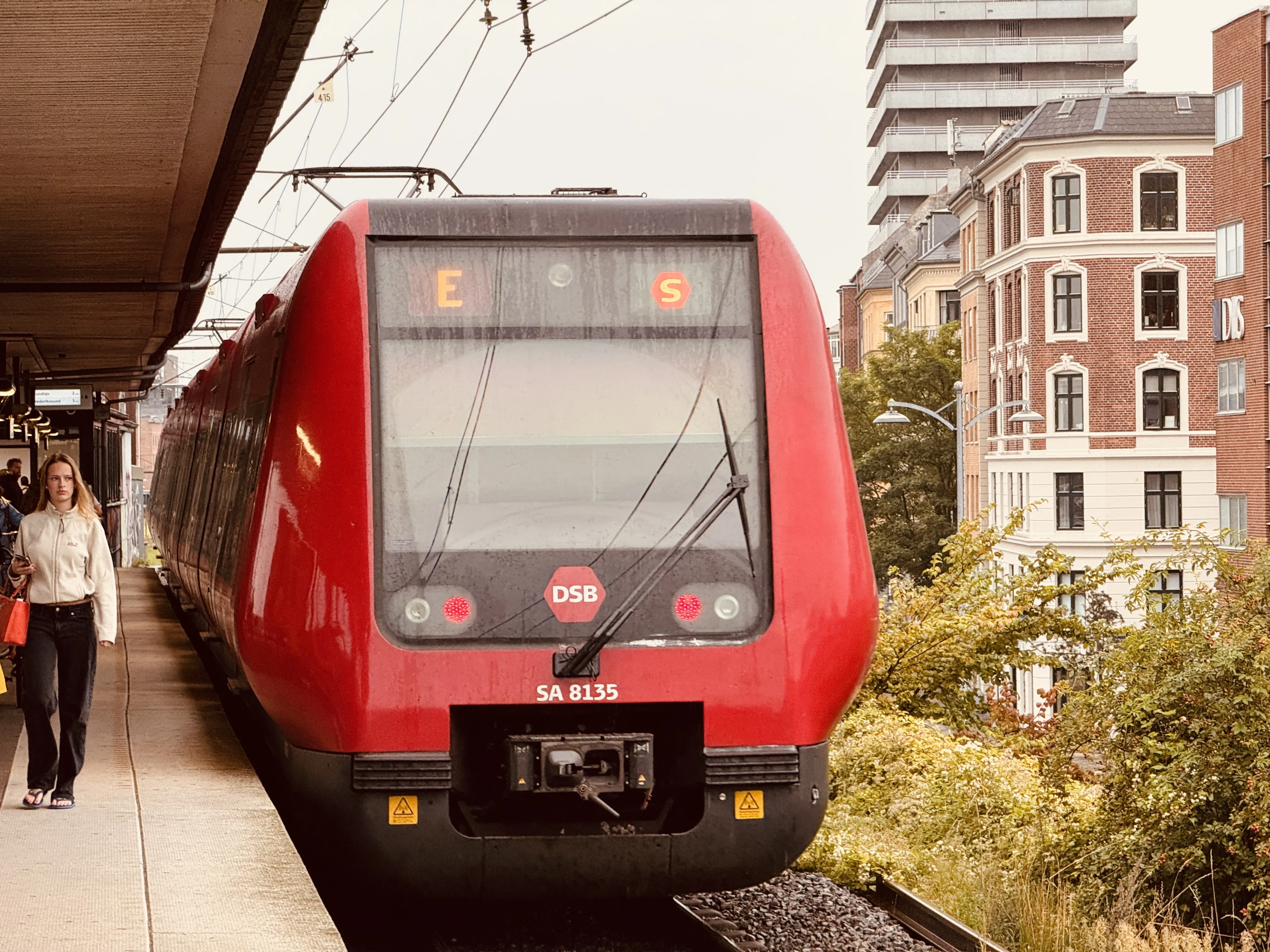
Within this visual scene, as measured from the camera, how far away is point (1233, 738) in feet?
42.6

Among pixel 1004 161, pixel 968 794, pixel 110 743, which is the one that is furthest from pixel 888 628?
pixel 1004 161

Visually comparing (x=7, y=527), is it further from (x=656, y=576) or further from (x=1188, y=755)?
(x=1188, y=755)

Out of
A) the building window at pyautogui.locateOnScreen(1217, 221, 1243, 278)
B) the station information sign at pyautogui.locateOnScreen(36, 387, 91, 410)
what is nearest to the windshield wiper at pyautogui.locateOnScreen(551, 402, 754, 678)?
the station information sign at pyautogui.locateOnScreen(36, 387, 91, 410)

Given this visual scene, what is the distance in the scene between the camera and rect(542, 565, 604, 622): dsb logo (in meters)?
7.58

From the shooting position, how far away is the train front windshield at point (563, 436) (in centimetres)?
758

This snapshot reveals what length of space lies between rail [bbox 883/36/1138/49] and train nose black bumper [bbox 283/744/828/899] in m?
117

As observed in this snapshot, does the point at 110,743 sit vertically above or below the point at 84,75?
below

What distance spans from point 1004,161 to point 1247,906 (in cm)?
5034

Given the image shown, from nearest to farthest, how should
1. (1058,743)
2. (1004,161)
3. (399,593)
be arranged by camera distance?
(399,593), (1058,743), (1004,161)

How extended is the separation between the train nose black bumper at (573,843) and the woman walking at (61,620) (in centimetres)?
132

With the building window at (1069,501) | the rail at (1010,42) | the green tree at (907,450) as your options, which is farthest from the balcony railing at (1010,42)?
the building window at (1069,501)

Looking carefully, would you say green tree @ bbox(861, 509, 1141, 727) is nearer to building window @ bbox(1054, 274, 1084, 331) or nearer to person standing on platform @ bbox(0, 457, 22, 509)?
person standing on platform @ bbox(0, 457, 22, 509)

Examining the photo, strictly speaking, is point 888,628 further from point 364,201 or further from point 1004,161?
point 1004,161

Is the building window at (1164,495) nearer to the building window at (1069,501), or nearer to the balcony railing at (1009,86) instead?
the building window at (1069,501)
